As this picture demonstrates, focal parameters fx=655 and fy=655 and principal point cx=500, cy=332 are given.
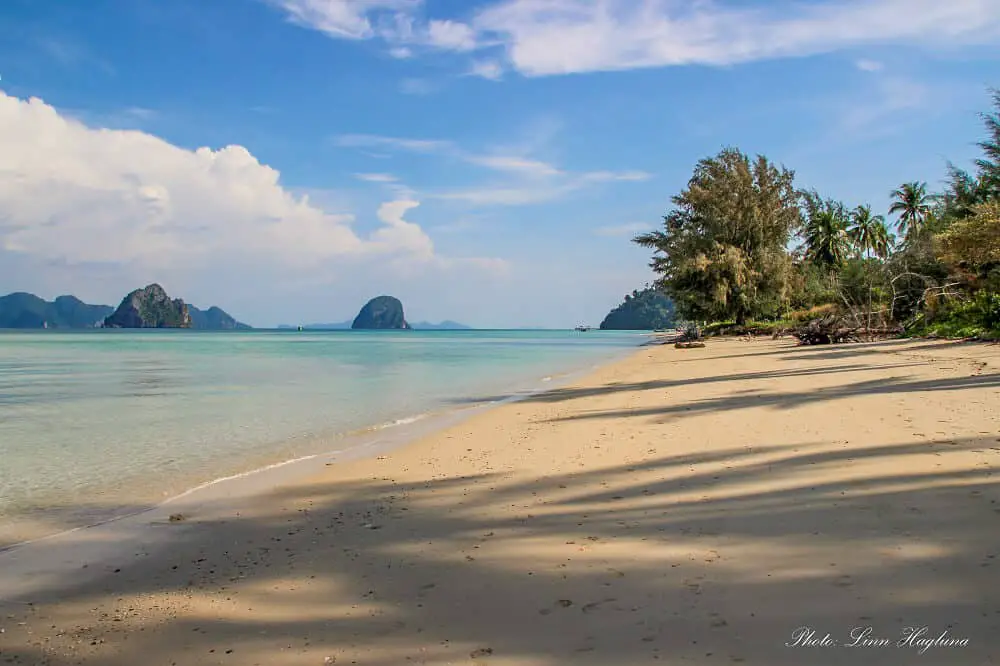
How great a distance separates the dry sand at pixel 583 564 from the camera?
9.94 feet

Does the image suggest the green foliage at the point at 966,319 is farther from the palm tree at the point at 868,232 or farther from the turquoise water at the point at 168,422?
the palm tree at the point at 868,232

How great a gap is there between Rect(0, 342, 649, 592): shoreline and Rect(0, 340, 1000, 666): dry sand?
0.31 m

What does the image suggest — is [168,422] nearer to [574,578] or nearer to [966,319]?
[574,578]

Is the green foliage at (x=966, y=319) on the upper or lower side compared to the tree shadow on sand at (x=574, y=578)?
upper

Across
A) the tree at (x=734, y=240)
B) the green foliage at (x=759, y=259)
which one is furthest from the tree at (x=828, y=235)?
the tree at (x=734, y=240)

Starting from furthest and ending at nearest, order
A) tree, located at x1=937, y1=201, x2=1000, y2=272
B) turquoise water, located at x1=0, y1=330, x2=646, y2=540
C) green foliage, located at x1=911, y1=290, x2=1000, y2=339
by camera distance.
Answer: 1. green foliage, located at x1=911, y1=290, x2=1000, y2=339
2. tree, located at x1=937, y1=201, x2=1000, y2=272
3. turquoise water, located at x1=0, y1=330, x2=646, y2=540

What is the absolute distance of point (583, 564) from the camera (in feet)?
13.0

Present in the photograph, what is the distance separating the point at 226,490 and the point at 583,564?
15.3ft

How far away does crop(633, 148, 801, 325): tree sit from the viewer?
45906 millimetres

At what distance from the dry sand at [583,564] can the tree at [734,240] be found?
130ft

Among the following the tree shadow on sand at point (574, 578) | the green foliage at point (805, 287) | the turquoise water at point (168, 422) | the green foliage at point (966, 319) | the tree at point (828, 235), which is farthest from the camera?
the tree at point (828, 235)

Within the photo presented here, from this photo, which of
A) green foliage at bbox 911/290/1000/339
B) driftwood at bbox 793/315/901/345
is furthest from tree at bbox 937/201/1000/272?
driftwood at bbox 793/315/901/345

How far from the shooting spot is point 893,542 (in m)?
3.95

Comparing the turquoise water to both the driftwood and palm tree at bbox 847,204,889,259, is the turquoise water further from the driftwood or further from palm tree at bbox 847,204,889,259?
palm tree at bbox 847,204,889,259
